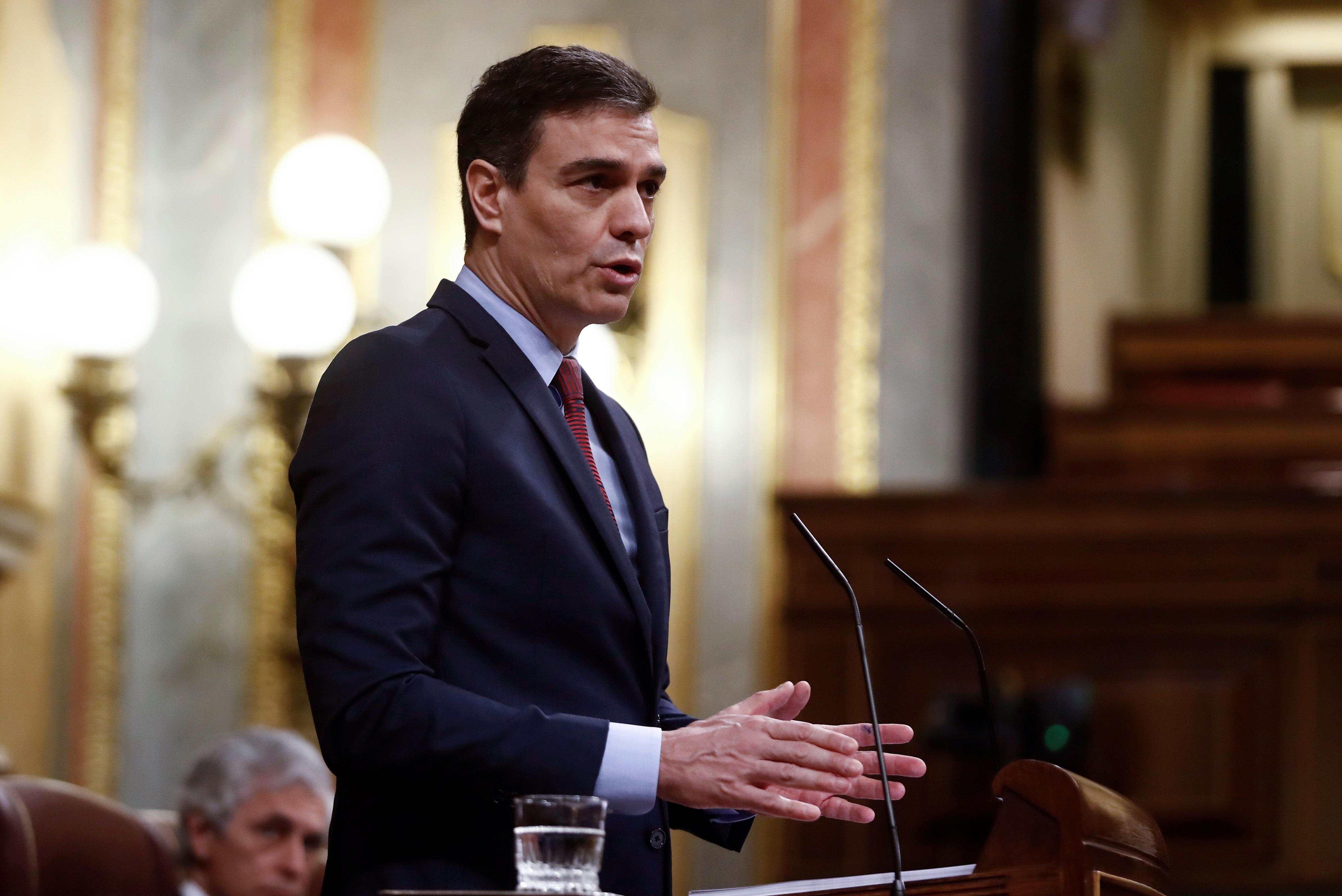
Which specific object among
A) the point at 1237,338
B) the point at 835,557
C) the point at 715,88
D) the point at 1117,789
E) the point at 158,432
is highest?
the point at 715,88

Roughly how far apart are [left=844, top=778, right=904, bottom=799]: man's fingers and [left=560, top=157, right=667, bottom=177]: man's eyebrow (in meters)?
0.58

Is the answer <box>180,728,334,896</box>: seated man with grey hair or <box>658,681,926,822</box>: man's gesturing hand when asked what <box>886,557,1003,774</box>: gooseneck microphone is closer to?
<box>658,681,926,822</box>: man's gesturing hand

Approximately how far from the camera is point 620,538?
5.02 ft

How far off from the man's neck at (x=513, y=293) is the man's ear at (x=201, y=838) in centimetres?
182

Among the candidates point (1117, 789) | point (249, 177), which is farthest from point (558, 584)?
point (249, 177)

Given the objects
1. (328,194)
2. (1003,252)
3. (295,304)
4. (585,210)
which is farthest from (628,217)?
(1003,252)

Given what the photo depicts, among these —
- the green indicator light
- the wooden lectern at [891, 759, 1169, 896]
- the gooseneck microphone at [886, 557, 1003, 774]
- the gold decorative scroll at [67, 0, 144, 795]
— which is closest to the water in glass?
the wooden lectern at [891, 759, 1169, 896]

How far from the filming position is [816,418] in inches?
214

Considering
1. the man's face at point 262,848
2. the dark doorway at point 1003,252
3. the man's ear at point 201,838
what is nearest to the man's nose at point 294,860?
the man's face at point 262,848

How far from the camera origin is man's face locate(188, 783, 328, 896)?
3.11 meters

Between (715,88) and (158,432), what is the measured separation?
2.08 metres

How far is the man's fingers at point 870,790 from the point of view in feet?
4.41

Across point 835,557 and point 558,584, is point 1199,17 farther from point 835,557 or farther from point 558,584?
point 558,584

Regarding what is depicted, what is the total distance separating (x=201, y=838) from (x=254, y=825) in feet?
0.34
